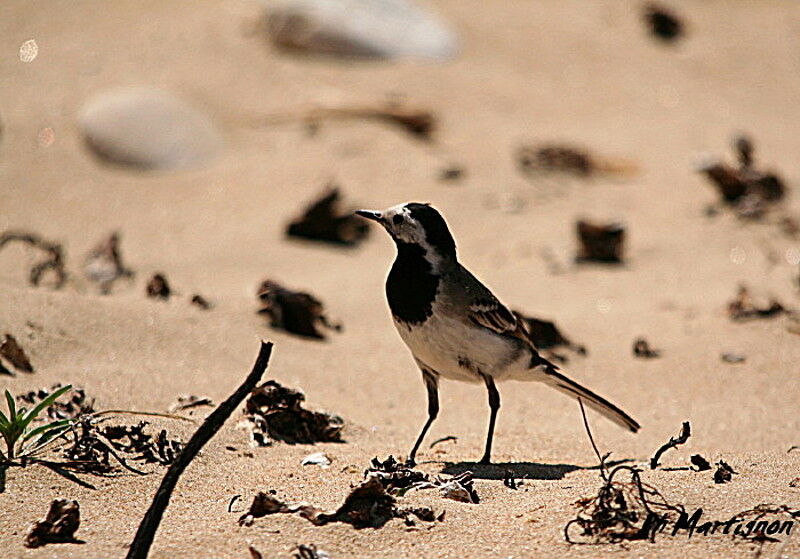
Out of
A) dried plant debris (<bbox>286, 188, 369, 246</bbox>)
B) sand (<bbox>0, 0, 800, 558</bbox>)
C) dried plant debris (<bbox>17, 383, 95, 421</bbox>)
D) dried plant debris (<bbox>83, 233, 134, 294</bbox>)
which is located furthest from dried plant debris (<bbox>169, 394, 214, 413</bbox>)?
dried plant debris (<bbox>286, 188, 369, 246</bbox>)

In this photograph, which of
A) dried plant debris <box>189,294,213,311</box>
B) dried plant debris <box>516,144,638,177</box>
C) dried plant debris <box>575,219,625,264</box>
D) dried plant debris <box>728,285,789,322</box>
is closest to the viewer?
dried plant debris <box>189,294,213,311</box>

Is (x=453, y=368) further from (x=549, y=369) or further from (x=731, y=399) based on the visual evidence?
(x=731, y=399)

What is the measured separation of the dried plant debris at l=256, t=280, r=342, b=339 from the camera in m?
6.86

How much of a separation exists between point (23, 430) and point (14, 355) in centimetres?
140

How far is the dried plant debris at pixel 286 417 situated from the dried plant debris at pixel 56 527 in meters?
1.38

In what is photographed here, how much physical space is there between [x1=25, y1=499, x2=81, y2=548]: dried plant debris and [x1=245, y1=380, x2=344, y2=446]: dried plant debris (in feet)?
4.54

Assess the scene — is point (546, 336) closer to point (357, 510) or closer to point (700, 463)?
point (700, 463)

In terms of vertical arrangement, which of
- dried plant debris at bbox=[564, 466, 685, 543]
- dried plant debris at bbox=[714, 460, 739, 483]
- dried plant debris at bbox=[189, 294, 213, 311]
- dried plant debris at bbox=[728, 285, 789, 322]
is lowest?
dried plant debris at bbox=[189, 294, 213, 311]

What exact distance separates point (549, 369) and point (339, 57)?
25.6ft

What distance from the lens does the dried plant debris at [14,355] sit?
17.8 feet

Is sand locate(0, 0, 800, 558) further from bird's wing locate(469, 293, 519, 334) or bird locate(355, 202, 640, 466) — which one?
bird's wing locate(469, 293, 519, 334)

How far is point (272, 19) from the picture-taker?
41.0 feet

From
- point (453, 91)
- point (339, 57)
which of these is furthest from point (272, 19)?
point (453, 91)

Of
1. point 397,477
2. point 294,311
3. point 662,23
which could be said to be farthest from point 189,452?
point 662,23
